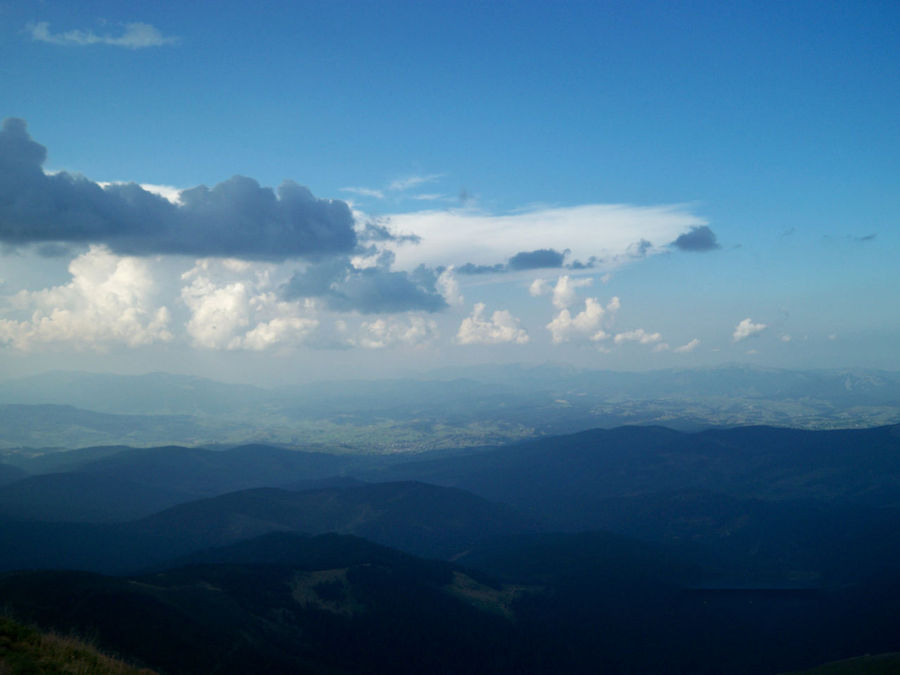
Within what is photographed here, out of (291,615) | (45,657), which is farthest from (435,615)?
(45,657)

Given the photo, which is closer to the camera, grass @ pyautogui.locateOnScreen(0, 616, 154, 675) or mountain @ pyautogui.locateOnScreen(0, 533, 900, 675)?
grass @ pyautogui.locateOnScreen(0, 616, 154, 675)

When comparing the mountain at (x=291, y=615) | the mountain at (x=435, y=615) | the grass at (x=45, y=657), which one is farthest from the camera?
the mountain at (x=435, y=615)

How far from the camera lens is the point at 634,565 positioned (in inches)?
7500

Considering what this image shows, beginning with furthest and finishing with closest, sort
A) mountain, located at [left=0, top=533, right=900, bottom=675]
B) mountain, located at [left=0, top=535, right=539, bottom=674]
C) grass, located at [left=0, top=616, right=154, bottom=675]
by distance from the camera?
mountain, located at [left=0, top=533, right=900, bottom=675] → mountain, located at [left=0, top=535, right=539, bottom=674] → grass, located at [left=0, top=616, right=154, bottom=675]

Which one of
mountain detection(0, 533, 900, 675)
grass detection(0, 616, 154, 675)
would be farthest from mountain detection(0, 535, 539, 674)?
grass detection(0, 616, 154, 675)

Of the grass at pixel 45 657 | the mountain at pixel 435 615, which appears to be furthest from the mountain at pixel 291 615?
the grass at pixel 45 657

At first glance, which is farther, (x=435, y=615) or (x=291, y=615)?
(x=435, y=615)

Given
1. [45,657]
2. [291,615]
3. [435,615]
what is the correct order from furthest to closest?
1. [435,615]
2. [291,615]
3. [45,657]

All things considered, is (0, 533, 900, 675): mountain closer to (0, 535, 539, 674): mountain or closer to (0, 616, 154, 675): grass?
(0, 535, 539, 674): mountain

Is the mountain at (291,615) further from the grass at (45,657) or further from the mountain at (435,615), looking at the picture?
the grass at (45,657)

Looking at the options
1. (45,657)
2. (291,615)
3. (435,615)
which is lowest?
(435,615)

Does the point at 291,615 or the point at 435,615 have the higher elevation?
the point at 291,615

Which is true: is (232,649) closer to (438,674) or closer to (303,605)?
(303,605)

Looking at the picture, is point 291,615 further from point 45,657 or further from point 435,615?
point 45,657
